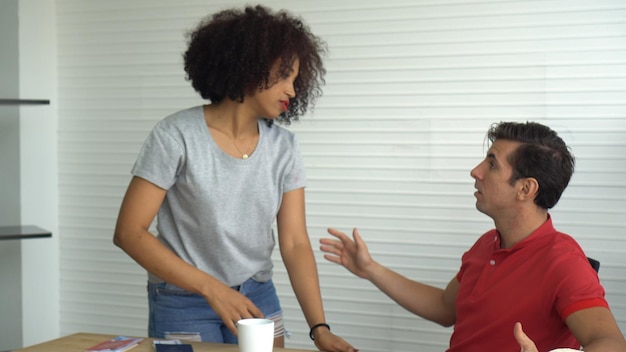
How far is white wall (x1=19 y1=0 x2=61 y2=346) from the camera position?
165 inches

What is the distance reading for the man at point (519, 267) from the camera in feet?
6.43

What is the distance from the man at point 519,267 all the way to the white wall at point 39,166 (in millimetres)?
2373

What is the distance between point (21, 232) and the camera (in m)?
3.86

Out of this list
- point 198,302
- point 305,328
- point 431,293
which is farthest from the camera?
point 305,328

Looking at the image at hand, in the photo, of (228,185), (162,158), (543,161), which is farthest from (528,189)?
(162,158)

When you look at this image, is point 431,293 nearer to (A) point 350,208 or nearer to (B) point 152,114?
(A) point 350,208

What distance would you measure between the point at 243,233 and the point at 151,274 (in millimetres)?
281

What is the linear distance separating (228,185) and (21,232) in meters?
1.97

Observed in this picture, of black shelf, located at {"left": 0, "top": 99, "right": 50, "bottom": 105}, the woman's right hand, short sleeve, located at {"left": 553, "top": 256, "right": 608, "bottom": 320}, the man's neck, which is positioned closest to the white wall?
black shelf, located at {"left": 0, "top": 99, "right": 50, "bottom": 105}

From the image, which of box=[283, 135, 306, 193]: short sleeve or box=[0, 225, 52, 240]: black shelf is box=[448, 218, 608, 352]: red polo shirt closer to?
box=[283, 135, 306, 193]: short sleeve

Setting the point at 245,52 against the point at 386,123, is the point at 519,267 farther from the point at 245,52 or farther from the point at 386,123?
the point at 386,123

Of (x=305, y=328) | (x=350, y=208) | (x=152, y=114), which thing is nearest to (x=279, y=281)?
(x=305, y=328)

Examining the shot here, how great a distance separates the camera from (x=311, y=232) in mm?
3797

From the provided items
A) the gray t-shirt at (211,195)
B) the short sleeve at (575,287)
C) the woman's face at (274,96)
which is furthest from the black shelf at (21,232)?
the short sleeve at (575,287)
